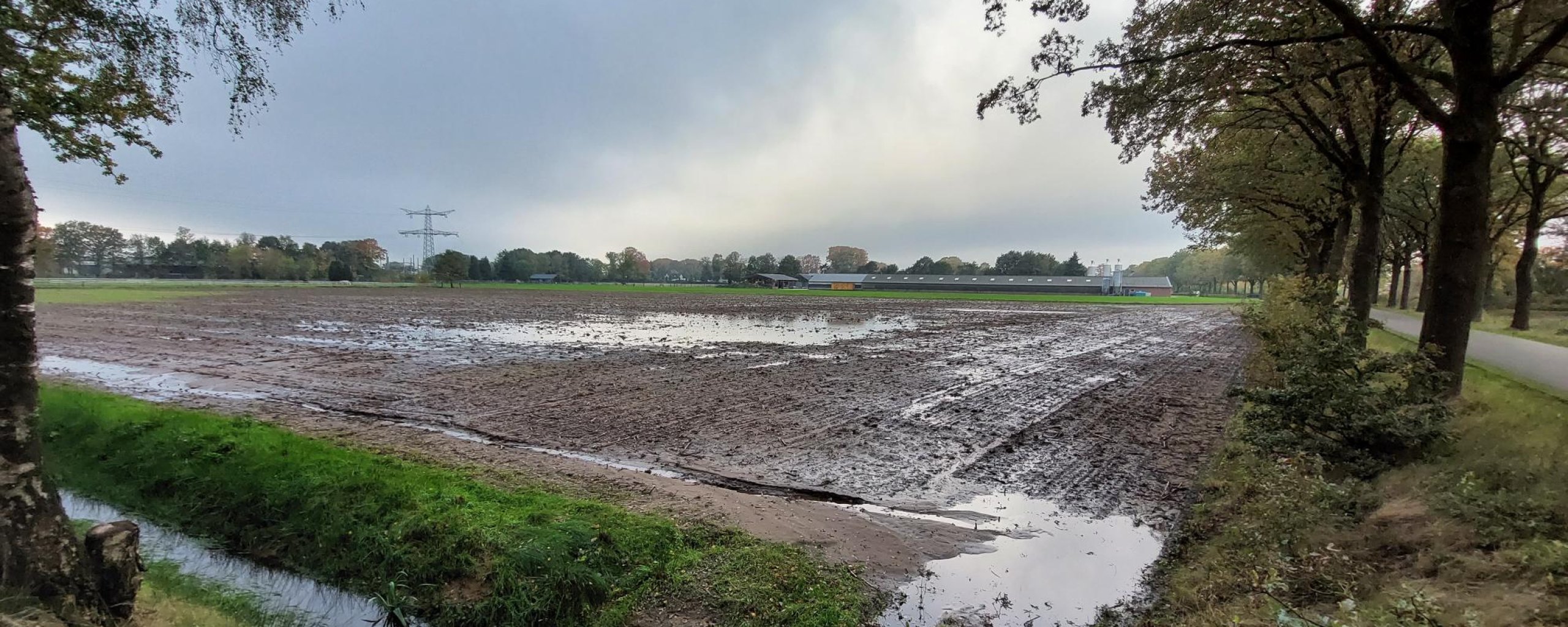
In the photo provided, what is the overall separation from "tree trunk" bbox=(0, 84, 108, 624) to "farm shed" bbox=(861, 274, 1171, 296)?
370 feet

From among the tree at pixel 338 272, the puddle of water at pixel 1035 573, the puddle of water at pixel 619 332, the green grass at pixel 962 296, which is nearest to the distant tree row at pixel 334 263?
the tree at pixel 338 272

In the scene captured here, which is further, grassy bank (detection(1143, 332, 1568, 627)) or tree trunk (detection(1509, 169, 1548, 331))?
tree trunk (detection(1509, 169, 1548, 331))

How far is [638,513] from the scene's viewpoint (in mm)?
6289

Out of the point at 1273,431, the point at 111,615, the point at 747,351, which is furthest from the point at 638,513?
the point at 747,351

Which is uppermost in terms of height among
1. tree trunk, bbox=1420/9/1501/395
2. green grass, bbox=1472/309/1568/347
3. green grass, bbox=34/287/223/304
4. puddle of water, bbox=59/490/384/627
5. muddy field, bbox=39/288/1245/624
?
tree trunk, bbox=1420/9/1501/395

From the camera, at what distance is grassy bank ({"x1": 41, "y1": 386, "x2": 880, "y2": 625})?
4969 mm

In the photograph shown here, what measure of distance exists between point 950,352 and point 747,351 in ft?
23.5

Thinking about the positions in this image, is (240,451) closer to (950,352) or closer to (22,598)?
(22,598)

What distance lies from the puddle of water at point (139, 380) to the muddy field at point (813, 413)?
0.33ft

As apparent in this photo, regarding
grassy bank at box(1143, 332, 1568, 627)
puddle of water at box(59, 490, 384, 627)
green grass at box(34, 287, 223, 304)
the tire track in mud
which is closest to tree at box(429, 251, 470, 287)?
green grass at box(34, 287, 223, 304)

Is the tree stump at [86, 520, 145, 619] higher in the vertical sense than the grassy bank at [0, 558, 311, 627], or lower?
higher

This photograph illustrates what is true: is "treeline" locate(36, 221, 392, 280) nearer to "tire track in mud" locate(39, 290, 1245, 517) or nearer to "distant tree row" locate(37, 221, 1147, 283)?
"distant tree row" locate(37, 221, 1147, 283)

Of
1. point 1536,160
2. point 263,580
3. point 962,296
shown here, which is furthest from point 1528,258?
point 962,296

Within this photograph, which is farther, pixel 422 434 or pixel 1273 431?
pixel 422 434
